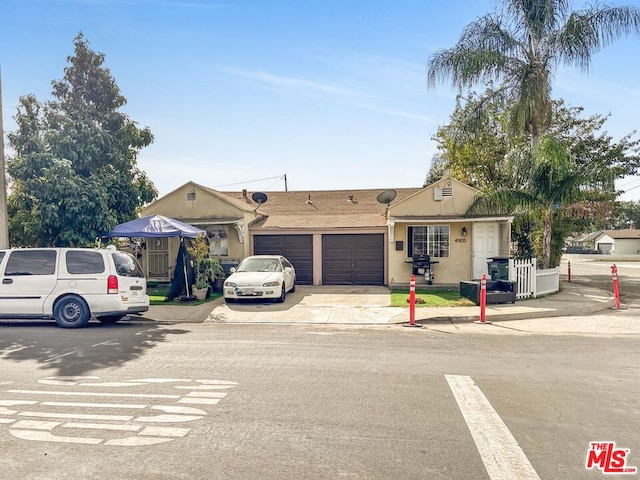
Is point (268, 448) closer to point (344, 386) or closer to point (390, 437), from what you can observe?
point (390, 437)

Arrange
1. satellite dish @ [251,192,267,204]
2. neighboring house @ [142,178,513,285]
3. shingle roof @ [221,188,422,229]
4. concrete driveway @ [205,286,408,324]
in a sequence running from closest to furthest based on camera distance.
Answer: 1. concrete driveway @ [205,286,408,324]
2. neighboring house @ [142,178,513,285]
3. shingle roof @ [221,188,422,229]
4. satellite dish @ [251,192,267,204]

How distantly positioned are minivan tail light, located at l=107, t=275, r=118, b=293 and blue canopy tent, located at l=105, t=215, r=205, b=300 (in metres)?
3.61

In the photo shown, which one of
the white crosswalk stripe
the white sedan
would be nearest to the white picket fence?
the white sedan

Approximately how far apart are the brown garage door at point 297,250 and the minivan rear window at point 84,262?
29.6ft

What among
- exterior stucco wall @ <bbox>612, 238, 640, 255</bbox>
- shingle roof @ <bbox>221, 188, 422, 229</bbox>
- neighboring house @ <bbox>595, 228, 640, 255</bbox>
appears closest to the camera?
shingle roof @ <bbox>221, 188, 422, 229</bbox>

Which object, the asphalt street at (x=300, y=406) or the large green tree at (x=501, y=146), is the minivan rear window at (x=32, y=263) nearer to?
the asphalt street at (x=300, y=406)

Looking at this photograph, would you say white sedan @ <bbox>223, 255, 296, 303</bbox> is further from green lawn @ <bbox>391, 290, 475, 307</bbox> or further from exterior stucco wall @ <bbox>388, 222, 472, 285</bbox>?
exterior stucco wall @ <bbox>388, 222, 472, 285</bbox>

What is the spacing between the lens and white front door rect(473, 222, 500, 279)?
17.0m

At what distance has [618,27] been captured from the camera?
15.4 metres

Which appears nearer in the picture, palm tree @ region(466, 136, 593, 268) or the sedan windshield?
palm tree @ region(466, 136, 593, 268)

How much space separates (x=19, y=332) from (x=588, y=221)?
22094mm

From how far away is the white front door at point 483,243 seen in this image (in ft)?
55.8

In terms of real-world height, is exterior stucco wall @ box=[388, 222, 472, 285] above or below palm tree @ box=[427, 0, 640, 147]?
below

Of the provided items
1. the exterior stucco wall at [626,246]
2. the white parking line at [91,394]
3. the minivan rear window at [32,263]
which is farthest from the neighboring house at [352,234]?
the exterior stucco wall at [626,246]
